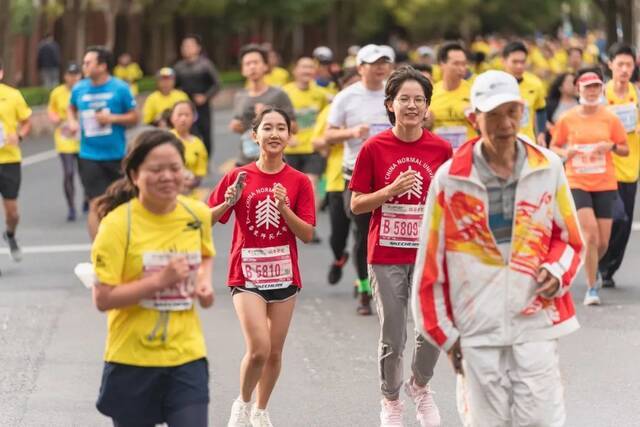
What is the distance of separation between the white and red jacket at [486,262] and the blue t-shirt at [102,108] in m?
8.53

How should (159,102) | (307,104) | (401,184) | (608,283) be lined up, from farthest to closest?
(159,102) < (307,104) < (608,283) < (401,184)

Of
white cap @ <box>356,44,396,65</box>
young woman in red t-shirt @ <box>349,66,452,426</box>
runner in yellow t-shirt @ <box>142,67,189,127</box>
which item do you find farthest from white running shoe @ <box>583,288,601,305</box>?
runner in yellow t-shirt @ <box>142,67,189,127</box>

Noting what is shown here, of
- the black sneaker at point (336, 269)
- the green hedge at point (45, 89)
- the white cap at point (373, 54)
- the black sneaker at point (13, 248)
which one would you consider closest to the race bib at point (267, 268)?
the white cap at point (373, 54)

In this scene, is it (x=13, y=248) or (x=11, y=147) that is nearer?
(x=11, y=147)

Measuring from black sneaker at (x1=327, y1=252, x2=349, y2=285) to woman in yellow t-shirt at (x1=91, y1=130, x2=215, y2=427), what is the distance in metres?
6.97

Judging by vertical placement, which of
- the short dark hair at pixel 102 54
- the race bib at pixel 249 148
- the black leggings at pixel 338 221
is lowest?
the black leggings at pixel 338 221

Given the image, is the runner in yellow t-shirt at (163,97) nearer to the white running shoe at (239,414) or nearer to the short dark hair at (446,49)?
the short dark hair at (446,49)

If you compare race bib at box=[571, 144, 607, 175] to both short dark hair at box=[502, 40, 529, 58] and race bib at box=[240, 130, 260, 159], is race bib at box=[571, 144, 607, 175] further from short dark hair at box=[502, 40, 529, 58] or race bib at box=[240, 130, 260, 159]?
race bib at box=[240, 130, 260, 159]

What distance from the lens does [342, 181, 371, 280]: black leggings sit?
10617 millimetres

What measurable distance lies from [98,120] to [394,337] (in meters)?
6.66

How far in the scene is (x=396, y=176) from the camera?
8.13 metres

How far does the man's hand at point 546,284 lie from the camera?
5977 mm

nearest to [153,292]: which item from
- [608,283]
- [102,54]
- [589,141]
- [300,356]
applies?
[300,356]

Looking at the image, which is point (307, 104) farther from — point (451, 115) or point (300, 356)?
point (300, 356)
